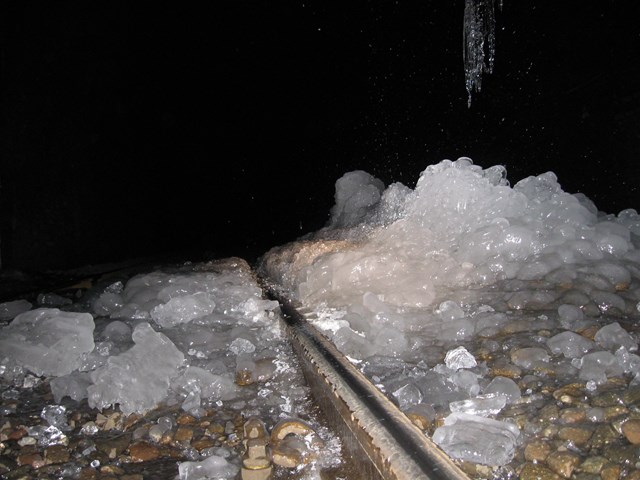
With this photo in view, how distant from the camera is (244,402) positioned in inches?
80.0

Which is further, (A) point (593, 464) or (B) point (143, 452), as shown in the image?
(B) point (143, 452)

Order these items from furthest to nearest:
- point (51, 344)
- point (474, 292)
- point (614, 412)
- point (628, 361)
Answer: point (474, 292)
point (51, 344)
point (628, 361)
point (614, 412)

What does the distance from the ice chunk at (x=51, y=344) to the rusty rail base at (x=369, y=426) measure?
1306 mm

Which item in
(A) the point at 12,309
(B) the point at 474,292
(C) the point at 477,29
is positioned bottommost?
(A) the point at 12,309

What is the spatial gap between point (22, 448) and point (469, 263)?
9.89ft

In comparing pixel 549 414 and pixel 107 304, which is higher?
pixel 549 414

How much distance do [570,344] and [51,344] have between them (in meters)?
2.74

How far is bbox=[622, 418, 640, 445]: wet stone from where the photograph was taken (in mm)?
1429

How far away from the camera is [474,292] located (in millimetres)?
3148

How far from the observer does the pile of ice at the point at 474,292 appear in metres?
1.84

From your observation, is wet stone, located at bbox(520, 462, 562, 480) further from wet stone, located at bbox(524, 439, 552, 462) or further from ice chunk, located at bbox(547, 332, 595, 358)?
ice chunk, located at bbox(547, 332, 595, 358)

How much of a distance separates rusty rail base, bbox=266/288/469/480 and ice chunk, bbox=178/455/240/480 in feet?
1.36

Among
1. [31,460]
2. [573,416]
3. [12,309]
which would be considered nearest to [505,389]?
[573,416]

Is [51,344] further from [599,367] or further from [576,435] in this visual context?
[599,367]
